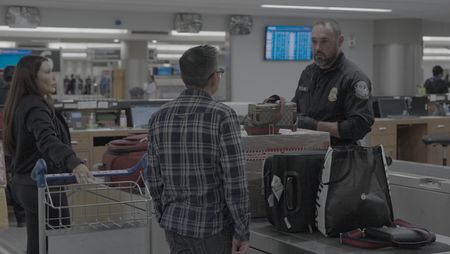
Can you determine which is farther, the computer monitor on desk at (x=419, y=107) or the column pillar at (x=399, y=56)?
the column pillar at (x=399, y=56)

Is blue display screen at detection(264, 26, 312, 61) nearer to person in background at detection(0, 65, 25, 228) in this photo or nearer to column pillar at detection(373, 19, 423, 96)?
column pillar at detection(373, 19, 423, 96)

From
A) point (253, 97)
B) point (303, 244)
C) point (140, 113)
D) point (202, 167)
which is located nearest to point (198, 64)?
point (202, 167)

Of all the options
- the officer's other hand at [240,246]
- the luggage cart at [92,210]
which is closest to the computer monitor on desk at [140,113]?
the luggage cart at [92,210]

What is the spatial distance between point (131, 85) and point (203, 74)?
13.8 meters

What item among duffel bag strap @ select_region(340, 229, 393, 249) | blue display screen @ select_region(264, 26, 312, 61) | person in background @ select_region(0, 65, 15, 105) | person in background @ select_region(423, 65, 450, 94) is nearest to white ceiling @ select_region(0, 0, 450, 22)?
blue display screen @ select_region(264, 26, 312, 61)

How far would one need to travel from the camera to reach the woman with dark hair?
135 inches

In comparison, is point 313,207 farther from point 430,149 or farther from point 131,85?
point 131,85

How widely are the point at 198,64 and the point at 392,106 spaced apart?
26.7 ft

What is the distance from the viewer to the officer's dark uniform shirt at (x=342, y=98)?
3.26 m

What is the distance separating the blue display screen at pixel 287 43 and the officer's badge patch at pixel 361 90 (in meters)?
8.34

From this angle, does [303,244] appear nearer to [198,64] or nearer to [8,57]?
[198,64]

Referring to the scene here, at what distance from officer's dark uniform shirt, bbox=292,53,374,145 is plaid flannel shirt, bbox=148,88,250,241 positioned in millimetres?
1062

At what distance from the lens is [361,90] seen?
3.26 metres

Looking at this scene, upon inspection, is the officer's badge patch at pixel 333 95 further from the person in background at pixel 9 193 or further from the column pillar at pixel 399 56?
the column pillar at pixel 399 56
